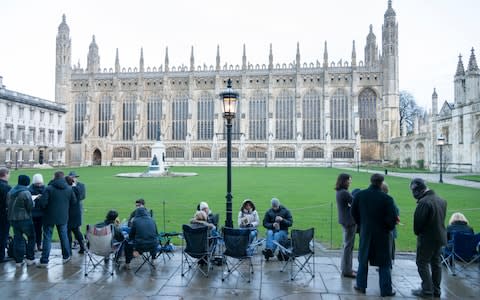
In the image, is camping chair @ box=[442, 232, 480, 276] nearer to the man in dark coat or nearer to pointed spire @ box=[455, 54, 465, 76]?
the man in dark coat

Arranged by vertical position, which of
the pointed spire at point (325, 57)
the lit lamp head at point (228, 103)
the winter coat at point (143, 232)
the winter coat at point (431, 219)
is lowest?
the winter coat at point (143, 232)

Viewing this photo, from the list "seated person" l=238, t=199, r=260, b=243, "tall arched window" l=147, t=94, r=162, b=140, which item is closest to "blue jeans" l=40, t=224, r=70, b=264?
"seated person" l=238, t=199, r=260, b=243

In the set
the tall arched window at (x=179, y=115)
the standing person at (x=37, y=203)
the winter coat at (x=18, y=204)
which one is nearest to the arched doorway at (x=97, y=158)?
the tall arched window at (x=179, y=115)

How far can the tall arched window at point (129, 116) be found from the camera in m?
64.6

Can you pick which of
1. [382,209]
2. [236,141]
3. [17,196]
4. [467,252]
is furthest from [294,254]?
[236,141]

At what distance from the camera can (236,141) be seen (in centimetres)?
5969

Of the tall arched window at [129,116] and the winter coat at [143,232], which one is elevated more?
the tall arched window at [129,116]

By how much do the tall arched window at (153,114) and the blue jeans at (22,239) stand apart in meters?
58.3

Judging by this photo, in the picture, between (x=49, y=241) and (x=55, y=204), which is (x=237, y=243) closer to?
(x=55, y=204)

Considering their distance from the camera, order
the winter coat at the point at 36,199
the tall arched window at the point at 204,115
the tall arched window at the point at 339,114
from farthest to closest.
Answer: the tall arched window at the point at 204,115 → the tall arched window at the point at 339,114 → the winter coat at the point at 36,199

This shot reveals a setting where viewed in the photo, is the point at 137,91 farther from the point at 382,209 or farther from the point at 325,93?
the point at 382,209

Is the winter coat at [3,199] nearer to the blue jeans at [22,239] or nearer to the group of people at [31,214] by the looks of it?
the group of people at [31,214]

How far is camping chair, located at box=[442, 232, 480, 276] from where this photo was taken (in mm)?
6719

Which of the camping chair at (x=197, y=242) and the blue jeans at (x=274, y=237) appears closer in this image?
the camping chair at (x=197, y=242)
